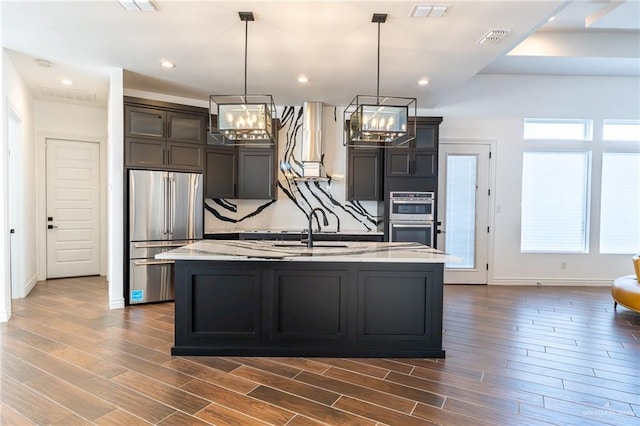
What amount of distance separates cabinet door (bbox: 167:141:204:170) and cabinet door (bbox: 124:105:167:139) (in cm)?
21

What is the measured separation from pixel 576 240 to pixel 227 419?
6.10 meters

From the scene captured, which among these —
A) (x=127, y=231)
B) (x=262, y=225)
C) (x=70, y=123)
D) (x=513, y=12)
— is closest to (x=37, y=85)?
(x=70, y=123)

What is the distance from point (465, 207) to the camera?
571 cm

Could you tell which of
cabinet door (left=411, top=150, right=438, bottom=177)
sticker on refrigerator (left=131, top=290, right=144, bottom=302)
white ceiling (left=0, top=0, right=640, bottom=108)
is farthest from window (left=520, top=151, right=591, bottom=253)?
sticker on refrigerator (left=131, top=290, right=144, bottom=302)

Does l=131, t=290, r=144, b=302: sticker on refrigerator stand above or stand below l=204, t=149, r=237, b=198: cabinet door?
below

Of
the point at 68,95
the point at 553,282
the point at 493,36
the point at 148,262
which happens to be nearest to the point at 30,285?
the point at 148,262

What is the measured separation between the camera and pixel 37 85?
479cm

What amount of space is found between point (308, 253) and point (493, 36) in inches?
102

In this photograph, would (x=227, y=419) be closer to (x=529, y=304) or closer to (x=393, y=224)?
(x=393, y=224)

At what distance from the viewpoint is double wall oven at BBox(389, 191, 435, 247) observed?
5203 mm

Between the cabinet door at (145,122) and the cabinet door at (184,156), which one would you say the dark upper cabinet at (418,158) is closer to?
the cabinet door at (184,156)

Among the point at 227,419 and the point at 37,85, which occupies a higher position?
the point at 37,85

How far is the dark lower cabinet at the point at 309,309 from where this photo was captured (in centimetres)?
292

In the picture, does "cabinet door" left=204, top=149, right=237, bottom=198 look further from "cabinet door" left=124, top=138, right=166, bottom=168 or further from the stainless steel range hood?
the stainless steel range hood
